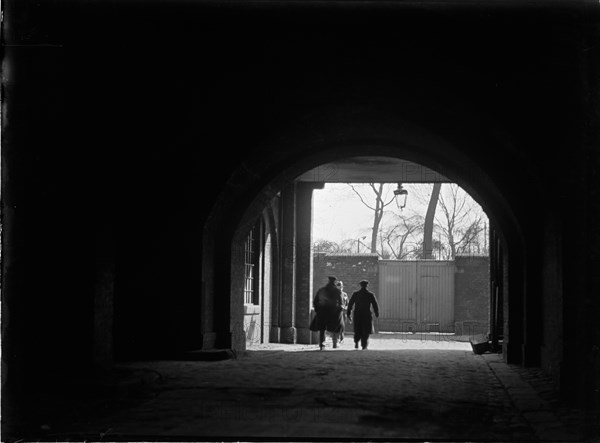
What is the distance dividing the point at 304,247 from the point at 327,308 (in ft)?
13.0

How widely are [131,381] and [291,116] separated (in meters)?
3.74

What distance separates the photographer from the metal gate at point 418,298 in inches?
1000

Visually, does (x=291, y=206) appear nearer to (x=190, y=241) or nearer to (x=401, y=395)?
(x=190, y=241)

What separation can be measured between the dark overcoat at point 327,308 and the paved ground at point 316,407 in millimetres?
5890

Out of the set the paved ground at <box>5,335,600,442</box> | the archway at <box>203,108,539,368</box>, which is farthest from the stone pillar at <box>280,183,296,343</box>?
the paved ground at <box>5,335,600,442</box>

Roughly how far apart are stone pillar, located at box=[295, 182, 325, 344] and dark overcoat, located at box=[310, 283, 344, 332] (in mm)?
3510

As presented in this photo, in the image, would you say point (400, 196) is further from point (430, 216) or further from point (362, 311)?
point (430, 216)

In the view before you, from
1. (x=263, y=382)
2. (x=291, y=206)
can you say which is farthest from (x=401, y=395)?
(x=291, y=206)

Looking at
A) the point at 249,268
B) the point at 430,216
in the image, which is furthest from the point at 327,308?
the point at 430,216

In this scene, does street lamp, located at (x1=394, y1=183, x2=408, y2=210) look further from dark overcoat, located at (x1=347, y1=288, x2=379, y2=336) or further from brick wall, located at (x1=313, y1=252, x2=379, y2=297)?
brick wall, located at (x1=313, y1=252, x2=379, y2=297)

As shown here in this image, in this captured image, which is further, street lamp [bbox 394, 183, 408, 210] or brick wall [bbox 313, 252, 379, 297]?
brick wall [bbox 313, 252, 379, 297]

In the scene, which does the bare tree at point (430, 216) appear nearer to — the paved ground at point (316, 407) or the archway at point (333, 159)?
the archway at point (333, 159)

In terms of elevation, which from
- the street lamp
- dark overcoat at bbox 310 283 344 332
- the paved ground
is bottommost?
the paved ground

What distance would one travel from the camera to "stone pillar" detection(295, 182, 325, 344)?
19.1 m
